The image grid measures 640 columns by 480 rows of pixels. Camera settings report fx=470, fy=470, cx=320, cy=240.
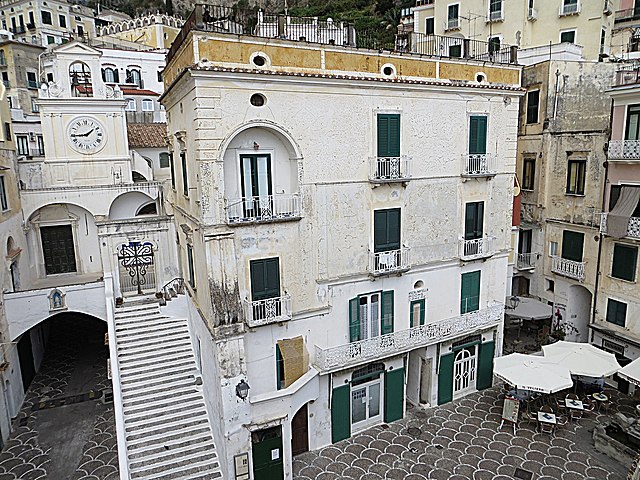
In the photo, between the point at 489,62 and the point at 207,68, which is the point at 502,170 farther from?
the point at 207,68

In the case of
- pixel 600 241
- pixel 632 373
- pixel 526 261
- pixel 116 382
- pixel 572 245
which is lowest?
pixel 632 373

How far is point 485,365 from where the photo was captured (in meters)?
19.9

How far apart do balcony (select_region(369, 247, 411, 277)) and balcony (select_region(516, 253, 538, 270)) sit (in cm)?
1128

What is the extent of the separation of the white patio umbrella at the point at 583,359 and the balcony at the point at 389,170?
9.72 metres

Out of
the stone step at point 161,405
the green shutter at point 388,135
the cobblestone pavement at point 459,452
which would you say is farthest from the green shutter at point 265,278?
the cobblestone pavement at point 459,452

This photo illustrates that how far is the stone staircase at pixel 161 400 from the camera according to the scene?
14.9 meters

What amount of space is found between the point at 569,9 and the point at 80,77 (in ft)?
96.8

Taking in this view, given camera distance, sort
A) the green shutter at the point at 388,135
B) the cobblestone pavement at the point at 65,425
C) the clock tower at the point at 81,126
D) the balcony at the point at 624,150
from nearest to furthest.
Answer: the green shutter at the point at 388,135
the cobblestone pavement at the point at 65,425
the balcony at the point at 624,150
the clock tower at the point at 81,126

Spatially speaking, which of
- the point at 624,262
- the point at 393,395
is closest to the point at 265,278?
the point at 393,395

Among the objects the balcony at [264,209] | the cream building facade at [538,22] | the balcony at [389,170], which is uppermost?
the cream building facade at [538,22]

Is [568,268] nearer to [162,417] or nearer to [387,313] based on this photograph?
[387,313]

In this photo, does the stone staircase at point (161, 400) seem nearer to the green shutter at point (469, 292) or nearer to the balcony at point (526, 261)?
the green shutter at point (469, 292)

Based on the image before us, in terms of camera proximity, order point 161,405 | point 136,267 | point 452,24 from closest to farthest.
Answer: point 161,405 → point 136,267 → point 452,24

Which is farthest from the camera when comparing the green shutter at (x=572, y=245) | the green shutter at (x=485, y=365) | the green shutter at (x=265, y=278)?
the green shutter at (x=572, y=245)
